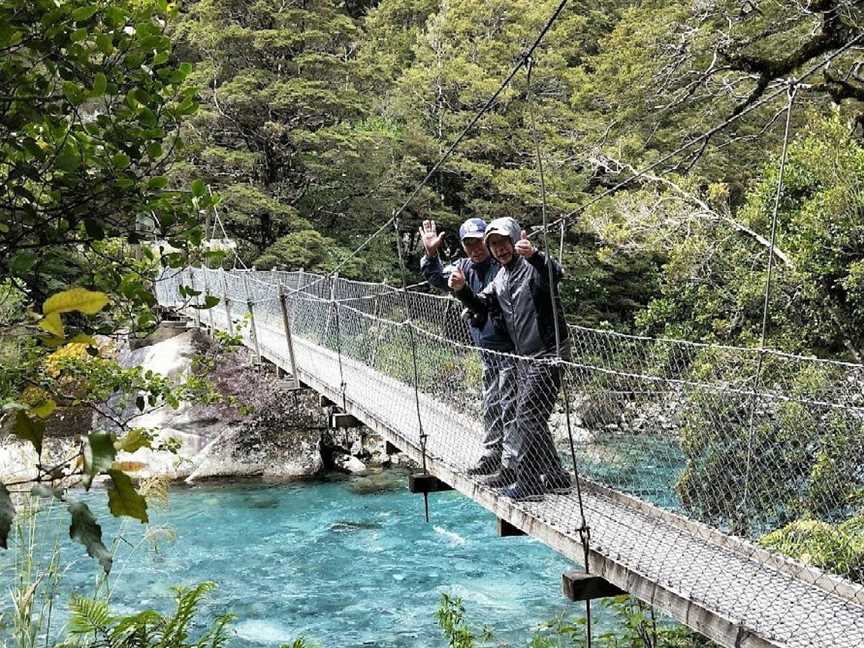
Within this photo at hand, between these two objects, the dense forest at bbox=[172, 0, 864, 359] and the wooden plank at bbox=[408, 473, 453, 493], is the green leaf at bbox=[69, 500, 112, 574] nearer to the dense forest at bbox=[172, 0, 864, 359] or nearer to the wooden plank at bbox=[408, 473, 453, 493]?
the wooden plank at bbox=[408, 473, 453, 493]

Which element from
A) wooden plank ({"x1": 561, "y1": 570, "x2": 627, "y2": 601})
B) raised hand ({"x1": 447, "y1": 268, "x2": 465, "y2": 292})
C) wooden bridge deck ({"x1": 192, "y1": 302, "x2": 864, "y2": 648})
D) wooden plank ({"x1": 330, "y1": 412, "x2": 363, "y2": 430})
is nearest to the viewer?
wooden bridge deck ({"x1": 192, "y1": 302, "x2": 864, "y2": 648})

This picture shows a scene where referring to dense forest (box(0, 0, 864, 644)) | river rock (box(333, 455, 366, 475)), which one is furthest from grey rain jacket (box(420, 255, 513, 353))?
river rock (box(333, 455, 366, 475))

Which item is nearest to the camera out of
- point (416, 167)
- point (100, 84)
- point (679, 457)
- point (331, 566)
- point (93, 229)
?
point (100, 84)

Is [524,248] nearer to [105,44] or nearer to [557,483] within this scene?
[557,483]

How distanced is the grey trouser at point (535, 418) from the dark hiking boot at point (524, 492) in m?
0.03

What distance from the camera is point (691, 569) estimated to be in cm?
200

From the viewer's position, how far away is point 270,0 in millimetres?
10211

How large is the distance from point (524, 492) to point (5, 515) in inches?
78.2

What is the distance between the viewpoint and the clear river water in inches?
175

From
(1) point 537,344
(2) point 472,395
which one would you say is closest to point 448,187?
(2) point 472,395

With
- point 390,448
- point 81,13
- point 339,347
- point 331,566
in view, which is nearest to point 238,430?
point 331,566

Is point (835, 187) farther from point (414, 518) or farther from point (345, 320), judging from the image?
point (414, 518)

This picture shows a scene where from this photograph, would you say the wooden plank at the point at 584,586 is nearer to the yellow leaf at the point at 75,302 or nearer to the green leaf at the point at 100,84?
the green leaf at the point at 100,84

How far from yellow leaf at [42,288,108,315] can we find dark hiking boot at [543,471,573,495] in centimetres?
208
